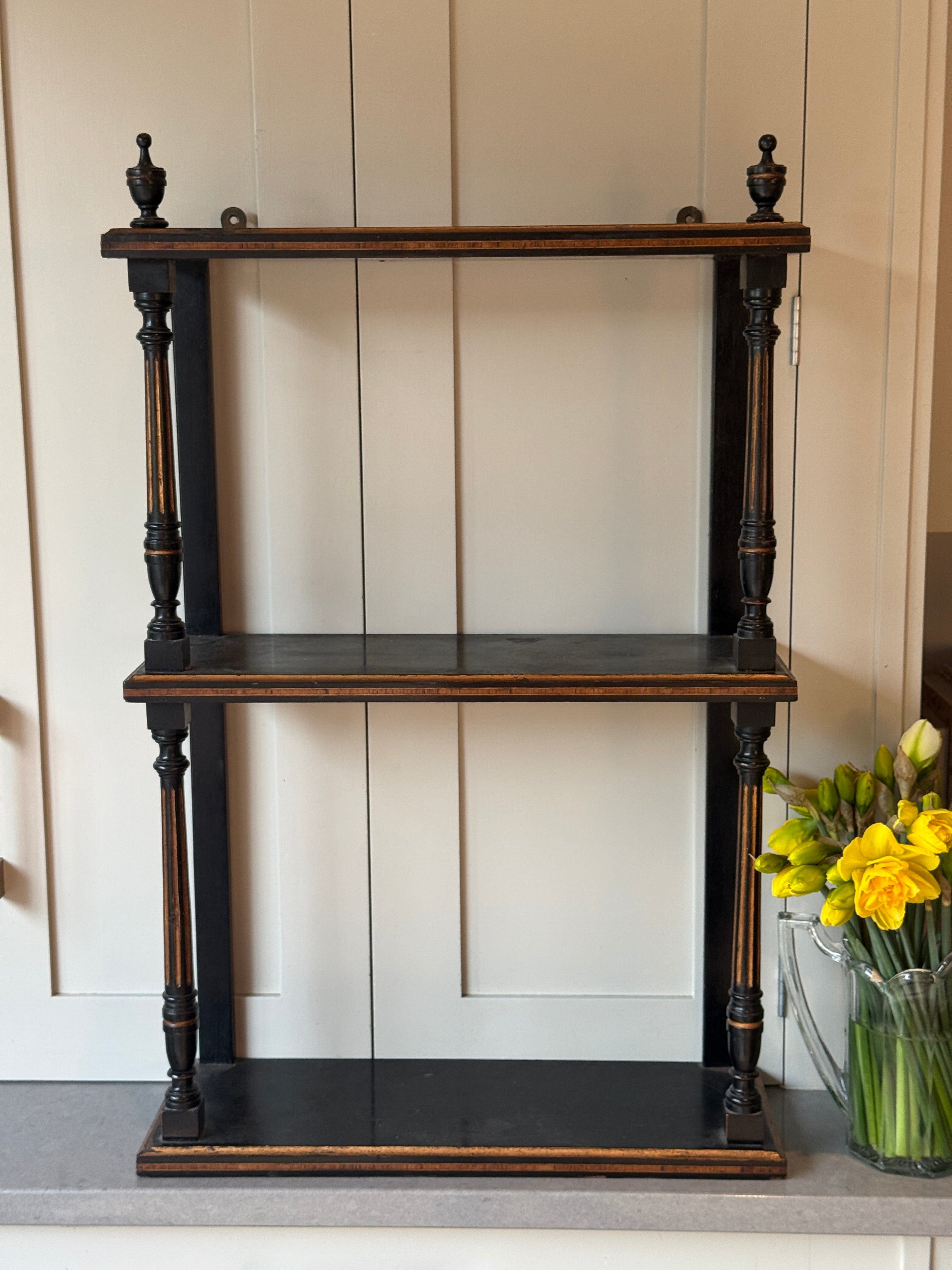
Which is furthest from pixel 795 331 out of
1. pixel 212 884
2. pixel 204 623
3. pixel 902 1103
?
pixel 212 884

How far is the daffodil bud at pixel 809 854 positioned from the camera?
4.96 ft

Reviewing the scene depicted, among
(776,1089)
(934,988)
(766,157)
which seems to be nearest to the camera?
(766,157)

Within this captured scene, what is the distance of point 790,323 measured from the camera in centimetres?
164

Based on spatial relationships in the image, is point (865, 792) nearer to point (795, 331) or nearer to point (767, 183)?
point (795, 331)

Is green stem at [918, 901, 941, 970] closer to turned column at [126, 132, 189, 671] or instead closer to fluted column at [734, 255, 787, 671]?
fluted column at [734, 255, 787, 671]

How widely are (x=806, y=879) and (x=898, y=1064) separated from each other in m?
0.26

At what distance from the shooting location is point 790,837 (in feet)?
5.02

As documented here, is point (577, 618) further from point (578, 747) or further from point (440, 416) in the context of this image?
point (440, 416)

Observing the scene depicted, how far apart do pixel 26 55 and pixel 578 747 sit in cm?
119

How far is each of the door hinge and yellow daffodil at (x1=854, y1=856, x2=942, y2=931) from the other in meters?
0.66

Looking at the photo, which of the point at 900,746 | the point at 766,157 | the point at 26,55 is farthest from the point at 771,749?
the point at 26,55

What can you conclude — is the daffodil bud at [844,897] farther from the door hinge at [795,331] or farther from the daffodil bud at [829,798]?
the door hinge at [795,331]

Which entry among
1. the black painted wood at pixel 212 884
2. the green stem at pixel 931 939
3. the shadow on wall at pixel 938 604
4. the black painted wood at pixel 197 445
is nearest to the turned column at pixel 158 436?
the black painted wood at pixel 197 445

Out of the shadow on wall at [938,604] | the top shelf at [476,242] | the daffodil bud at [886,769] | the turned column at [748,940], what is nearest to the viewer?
the top shelf at [476,242]
